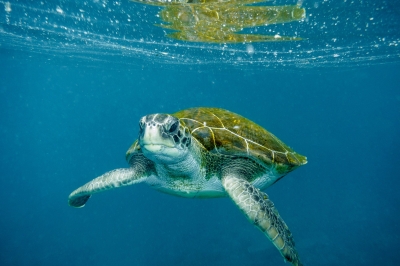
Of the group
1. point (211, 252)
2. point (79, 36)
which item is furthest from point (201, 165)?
point (79, 36)

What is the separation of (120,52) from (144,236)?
12309 mm

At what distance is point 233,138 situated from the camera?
4754mm

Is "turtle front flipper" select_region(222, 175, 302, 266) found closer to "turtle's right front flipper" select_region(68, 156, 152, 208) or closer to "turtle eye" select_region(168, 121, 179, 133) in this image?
"turtle eye" select_region(168, 121, 179, 133)

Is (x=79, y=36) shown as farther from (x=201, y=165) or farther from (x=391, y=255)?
(x=391, y=255)

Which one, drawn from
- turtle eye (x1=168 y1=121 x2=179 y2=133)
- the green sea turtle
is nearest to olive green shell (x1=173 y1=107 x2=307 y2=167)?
the green sea turtle

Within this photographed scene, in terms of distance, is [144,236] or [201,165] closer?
[201,165]

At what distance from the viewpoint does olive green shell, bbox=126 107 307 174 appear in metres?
4.61

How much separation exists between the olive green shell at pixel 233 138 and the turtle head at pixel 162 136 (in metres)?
1.02

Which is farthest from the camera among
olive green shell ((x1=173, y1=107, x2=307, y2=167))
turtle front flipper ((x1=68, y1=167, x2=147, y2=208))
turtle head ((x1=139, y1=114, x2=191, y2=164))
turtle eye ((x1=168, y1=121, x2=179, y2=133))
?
turtle front flipper ((x1=68, y1=167, x2=147, y2=208))

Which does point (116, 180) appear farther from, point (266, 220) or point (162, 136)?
point (266, 220)

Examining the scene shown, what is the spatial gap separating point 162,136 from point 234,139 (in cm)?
174

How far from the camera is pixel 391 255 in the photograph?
13.6 m

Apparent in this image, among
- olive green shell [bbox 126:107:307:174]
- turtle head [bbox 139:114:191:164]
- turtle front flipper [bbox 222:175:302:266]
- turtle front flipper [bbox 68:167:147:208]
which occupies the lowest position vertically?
turtle front flipper [bbox 68:167:147:208]

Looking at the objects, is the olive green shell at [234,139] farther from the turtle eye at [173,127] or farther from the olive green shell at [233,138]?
the turtle eye at [173,127]
